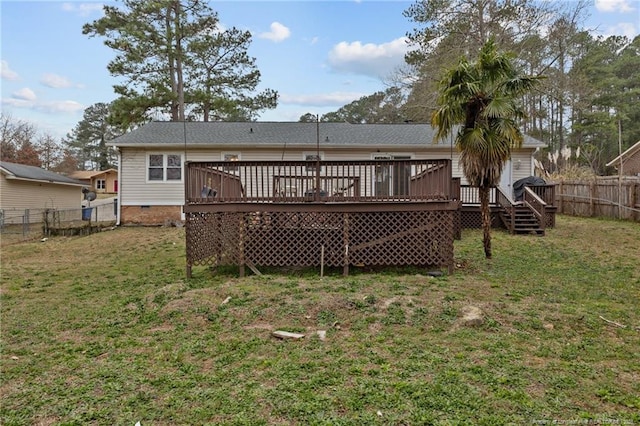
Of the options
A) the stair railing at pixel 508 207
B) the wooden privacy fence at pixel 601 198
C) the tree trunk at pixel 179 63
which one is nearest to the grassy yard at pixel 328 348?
the stair railing at pixel 508 207

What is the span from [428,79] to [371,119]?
17917mm

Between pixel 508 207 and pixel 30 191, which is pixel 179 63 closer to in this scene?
pixel 30 191

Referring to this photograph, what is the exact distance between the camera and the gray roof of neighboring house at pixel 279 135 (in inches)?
566

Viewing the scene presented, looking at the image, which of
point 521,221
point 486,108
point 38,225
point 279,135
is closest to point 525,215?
point 521,221

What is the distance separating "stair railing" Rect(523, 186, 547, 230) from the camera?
36.2 feet

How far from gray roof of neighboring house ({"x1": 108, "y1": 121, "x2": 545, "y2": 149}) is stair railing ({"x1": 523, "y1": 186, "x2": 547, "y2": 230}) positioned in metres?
3.59

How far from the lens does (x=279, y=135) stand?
15.3 metres

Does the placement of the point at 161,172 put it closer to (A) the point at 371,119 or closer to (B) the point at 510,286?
(B) the point at 510,286

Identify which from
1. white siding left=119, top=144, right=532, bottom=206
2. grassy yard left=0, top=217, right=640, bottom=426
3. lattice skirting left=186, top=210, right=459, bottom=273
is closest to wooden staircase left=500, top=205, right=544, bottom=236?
white siding left=119, top=144, right=532, bottom=206

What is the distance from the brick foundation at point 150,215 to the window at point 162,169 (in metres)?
1.10

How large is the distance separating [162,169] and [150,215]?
1.82 metres

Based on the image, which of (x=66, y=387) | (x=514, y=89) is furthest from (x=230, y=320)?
(x=514, y=89)

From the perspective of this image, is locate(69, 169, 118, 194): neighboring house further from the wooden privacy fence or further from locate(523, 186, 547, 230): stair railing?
the wooden privacy fence

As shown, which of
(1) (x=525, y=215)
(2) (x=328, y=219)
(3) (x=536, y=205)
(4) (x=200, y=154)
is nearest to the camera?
(2) (x=328, y=219)
